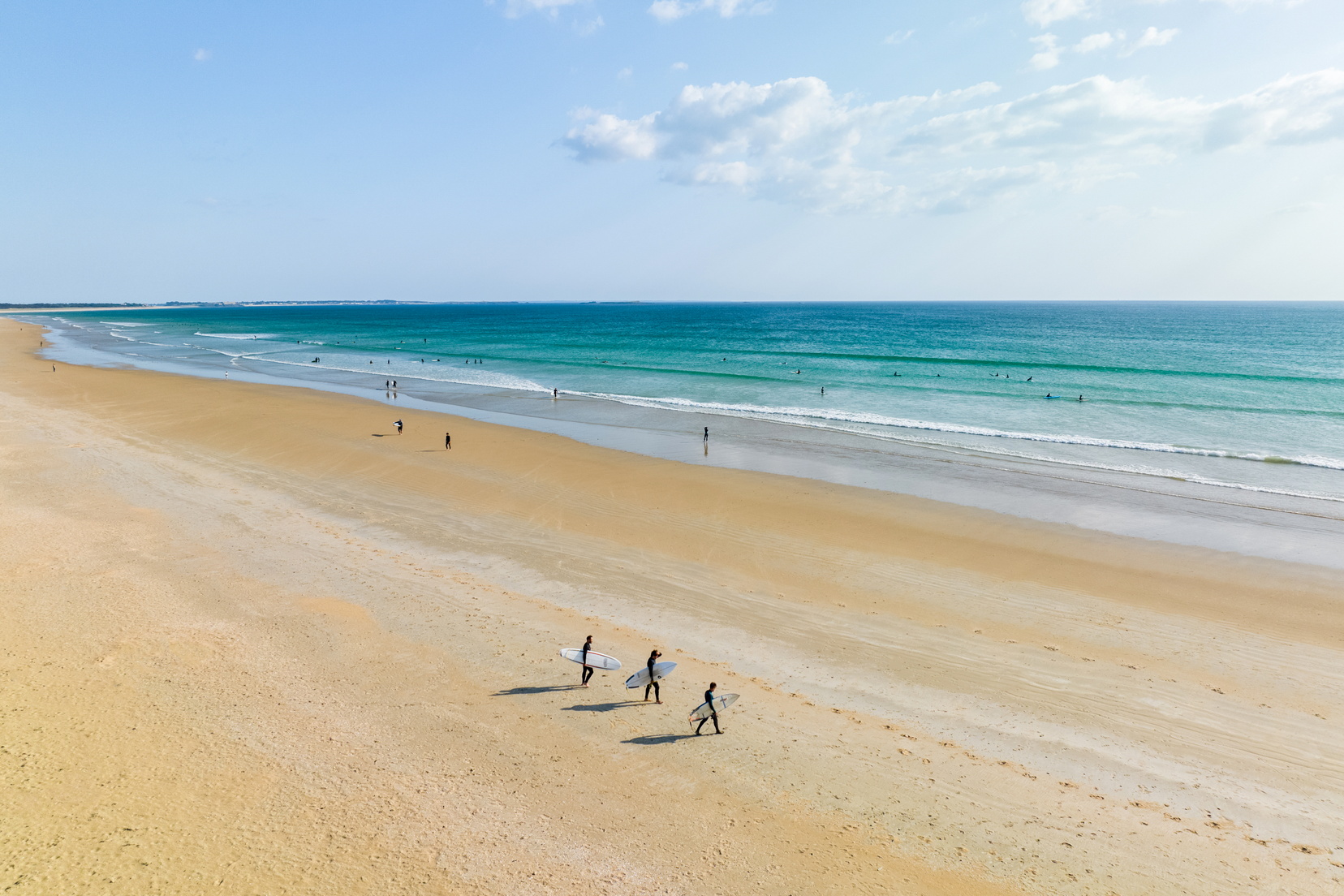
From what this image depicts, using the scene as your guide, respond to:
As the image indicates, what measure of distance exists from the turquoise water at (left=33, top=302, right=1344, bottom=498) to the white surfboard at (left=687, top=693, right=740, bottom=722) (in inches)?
1046

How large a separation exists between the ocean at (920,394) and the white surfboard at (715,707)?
16.8 m

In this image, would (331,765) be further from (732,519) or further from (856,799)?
(732,519)

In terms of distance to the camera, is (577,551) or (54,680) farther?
(577,551)

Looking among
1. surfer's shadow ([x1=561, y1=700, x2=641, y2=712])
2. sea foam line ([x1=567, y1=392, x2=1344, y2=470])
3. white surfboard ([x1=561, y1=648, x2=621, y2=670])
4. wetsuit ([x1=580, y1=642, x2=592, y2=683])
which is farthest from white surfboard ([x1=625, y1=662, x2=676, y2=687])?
sea foam line ([x1=567, y1=392, x2=1344, y2=470])

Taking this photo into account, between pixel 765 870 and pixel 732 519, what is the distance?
14348 millimetres

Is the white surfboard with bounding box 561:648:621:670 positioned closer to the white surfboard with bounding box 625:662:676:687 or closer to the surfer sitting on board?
the white surfboard with bounding box 625:662:676:687

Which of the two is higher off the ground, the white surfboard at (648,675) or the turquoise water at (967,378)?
the turquoise water at (967,378)

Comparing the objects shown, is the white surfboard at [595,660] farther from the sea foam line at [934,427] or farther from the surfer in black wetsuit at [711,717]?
the sea foam line at [934,427]

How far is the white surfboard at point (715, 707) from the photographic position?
443 inches

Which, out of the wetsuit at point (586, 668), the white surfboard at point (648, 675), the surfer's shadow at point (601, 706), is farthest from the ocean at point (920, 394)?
the wetsuit at point (586, 668)

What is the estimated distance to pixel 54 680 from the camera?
12.4 meters

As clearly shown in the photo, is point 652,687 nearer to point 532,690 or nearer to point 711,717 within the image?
point 711,717

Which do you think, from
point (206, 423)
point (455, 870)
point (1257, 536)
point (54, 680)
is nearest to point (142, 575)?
point (54, 680)

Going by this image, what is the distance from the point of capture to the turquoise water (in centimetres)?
3419
